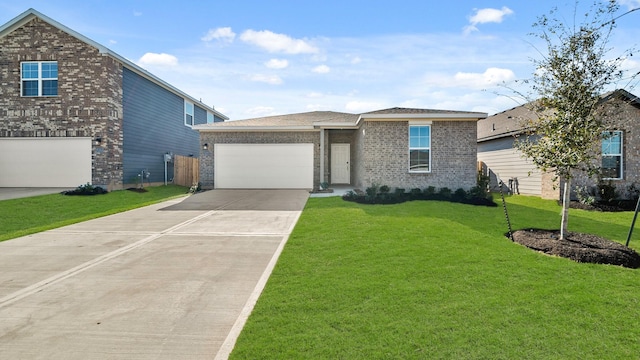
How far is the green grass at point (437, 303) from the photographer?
2787mm

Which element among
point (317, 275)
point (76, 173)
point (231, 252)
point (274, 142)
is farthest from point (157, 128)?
point (317, 275)

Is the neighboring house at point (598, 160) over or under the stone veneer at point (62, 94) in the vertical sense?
under

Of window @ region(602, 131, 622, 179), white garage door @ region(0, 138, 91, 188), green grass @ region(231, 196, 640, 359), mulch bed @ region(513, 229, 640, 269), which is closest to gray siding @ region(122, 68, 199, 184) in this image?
white garage door @ region(0, 138, 91, 188)

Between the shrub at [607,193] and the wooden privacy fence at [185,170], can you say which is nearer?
the shrub at [607,193]

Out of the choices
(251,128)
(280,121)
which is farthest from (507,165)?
(251,128)

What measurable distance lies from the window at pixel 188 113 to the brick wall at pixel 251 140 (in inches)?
317

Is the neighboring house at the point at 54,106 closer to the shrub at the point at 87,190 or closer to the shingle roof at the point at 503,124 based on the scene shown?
the shrub at the point at 87,190

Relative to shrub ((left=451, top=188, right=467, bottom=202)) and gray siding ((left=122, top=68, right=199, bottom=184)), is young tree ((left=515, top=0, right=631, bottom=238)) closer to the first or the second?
shrub ((left=451, top=188, right=467, bottom=202))

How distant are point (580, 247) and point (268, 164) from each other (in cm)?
1268

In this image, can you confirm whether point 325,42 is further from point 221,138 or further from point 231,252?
point 231,252

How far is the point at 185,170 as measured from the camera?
19.5 meters

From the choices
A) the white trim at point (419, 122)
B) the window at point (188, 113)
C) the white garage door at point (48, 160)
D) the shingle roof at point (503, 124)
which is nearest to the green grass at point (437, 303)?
the white trim at point (419, 122)

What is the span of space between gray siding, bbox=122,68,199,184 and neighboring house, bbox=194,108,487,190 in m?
3.86

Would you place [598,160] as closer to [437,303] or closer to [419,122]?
[419,122]
